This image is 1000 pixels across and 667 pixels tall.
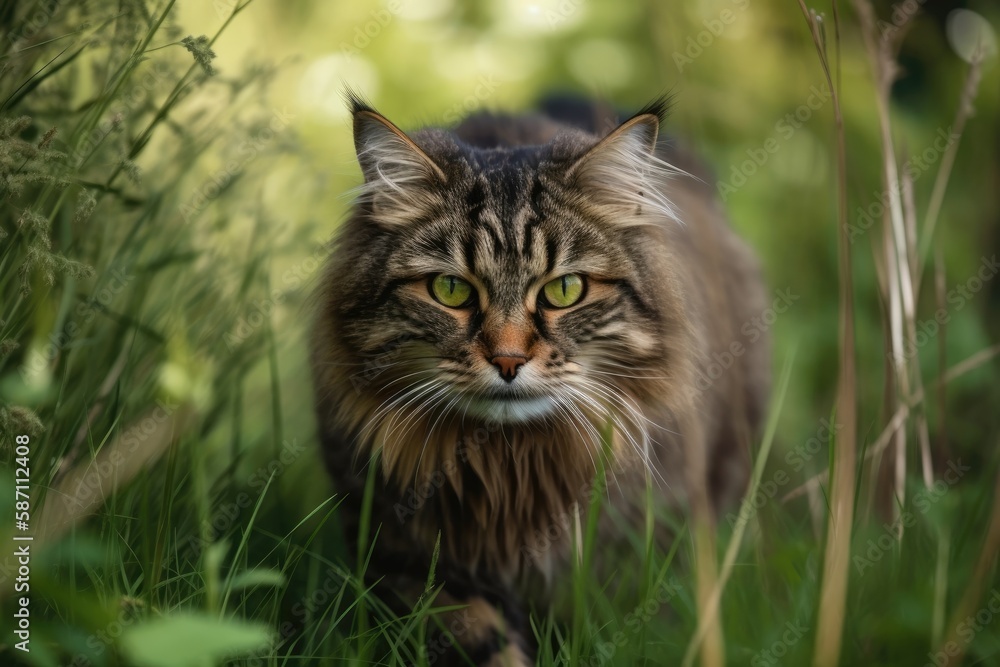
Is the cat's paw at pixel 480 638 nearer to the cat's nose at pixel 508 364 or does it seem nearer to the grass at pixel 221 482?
the grass at pixel 221 482

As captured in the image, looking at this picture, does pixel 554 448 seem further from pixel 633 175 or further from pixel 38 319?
pixel 38 319

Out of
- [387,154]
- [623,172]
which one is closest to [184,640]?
[387,154]

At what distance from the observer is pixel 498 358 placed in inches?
68.9

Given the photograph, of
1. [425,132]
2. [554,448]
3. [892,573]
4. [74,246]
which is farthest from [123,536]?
[892,573]

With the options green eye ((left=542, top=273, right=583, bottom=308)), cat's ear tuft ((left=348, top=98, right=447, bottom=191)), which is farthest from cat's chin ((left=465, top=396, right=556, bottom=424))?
cat's ear tuft ((left=348, top=98, right=447, bottom=191))

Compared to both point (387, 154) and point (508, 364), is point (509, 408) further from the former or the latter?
point (387, 154)

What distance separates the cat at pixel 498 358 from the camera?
1843 millimetres

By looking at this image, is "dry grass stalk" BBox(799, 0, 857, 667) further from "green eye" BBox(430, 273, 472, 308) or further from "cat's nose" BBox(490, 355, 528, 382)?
"green eye" BBox(430, 273, 472, 308)

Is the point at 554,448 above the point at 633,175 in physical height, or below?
below

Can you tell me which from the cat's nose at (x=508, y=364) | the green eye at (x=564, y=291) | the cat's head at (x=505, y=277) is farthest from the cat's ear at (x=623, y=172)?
the cat's nose at (x=508, y=364)

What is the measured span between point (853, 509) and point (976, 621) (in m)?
0.31

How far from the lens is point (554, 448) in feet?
6.77

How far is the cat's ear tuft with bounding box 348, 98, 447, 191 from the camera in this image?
1.84 meters

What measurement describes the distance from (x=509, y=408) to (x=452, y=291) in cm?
29
